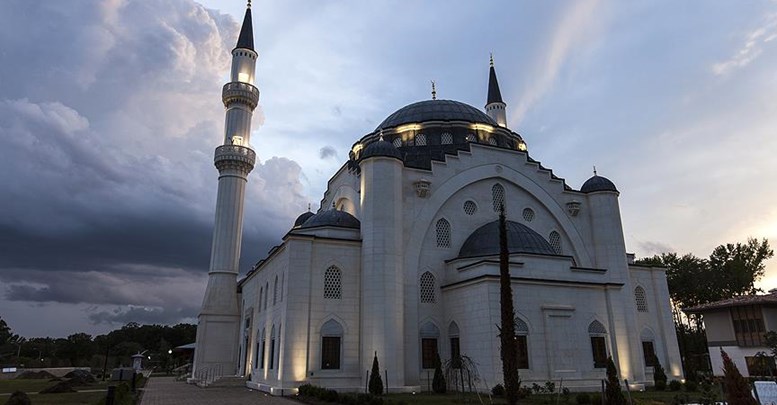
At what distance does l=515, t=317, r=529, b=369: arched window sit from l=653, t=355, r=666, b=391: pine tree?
6.35 metres

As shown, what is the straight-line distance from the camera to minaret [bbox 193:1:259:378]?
27672 millimetres

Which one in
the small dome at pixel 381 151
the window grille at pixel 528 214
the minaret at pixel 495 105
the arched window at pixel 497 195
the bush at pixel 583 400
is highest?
the minaret at pixel 495 105

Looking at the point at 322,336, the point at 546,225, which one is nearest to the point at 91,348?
the point at 322,336

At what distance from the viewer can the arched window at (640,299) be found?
25936mm

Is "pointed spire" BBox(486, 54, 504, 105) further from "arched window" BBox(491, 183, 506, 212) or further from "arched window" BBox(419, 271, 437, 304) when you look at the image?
"arched window" BBox(419, 271, 437, 304)

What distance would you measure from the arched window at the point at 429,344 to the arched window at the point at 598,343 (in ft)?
21.4

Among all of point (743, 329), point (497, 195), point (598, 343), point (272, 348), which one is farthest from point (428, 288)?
point (743, 329)

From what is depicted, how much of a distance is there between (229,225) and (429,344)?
14507 mm

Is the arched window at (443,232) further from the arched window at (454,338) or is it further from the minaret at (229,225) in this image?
the minaret at (229,225)

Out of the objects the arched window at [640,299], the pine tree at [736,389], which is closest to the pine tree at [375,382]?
the pine tree at [736,389]

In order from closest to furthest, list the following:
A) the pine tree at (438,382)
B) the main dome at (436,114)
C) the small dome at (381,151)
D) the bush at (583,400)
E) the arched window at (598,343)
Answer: the bush at (583,400)
the pine tree at (438,382)
the arched window at (598,343)
the small dome at (381,151)
the main dome at (436,114)

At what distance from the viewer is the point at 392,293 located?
2000 centimetres

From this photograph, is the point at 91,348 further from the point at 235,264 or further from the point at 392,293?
the point at 392,293

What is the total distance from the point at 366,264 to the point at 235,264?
39.3ft
